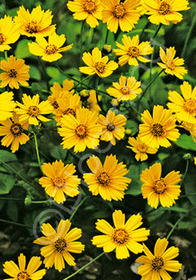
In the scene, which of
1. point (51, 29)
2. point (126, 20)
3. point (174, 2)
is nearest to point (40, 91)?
point (51, 29)

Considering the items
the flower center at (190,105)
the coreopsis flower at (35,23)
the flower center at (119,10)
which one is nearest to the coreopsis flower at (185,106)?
the flower center at (190,105)

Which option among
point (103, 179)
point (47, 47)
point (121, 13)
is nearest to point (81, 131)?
point (103, 179)

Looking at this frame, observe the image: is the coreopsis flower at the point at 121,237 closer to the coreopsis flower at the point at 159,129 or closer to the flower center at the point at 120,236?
the flower center at the point at 120,236

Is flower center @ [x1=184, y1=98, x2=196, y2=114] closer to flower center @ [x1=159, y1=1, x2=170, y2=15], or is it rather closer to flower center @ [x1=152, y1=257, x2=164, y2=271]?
flower center @ [x1=159, y1=1, x2=170, y2=15]

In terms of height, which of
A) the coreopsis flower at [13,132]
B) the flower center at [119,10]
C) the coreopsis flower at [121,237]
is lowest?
the coreopsis flower at [121,237]

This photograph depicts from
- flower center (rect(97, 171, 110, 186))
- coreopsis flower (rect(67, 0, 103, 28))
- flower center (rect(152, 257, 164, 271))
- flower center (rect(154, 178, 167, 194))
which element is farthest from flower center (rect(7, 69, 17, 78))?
flower center (rect(152, 257, 164, 271))

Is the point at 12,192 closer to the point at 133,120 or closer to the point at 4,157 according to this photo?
the point at 4,157
